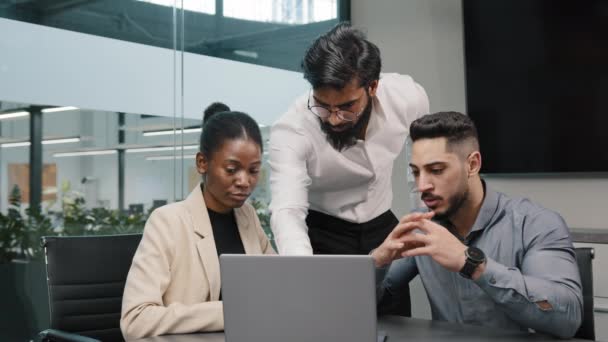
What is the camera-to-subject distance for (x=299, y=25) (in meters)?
4.80

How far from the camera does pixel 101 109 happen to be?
11.7 ft

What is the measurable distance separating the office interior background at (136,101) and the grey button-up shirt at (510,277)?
1.24 metres

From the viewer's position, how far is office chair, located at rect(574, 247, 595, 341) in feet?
5.61

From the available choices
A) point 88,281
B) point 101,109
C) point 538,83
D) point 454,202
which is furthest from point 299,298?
point 538,83

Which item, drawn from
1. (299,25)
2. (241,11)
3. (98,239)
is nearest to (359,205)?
(98,239)

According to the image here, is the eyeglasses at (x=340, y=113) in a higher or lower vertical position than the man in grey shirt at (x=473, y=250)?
higher

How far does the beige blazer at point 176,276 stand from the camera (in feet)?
5.45

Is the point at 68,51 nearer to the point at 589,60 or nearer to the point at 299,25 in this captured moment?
the point at 299,25

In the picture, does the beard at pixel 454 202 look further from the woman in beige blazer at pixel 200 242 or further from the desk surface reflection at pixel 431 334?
the woman in beige blazer at pixel 200 242

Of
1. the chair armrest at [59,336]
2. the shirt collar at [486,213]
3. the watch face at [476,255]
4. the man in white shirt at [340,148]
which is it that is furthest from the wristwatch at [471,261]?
the chair armrest at [59,336]

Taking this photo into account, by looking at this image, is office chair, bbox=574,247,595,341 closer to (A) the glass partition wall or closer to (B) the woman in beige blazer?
(B) the woman in beige blazer

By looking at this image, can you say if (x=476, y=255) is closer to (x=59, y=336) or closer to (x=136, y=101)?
(x=59, y=336)

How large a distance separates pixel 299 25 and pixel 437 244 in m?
3.49

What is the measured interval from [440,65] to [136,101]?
1.94m
